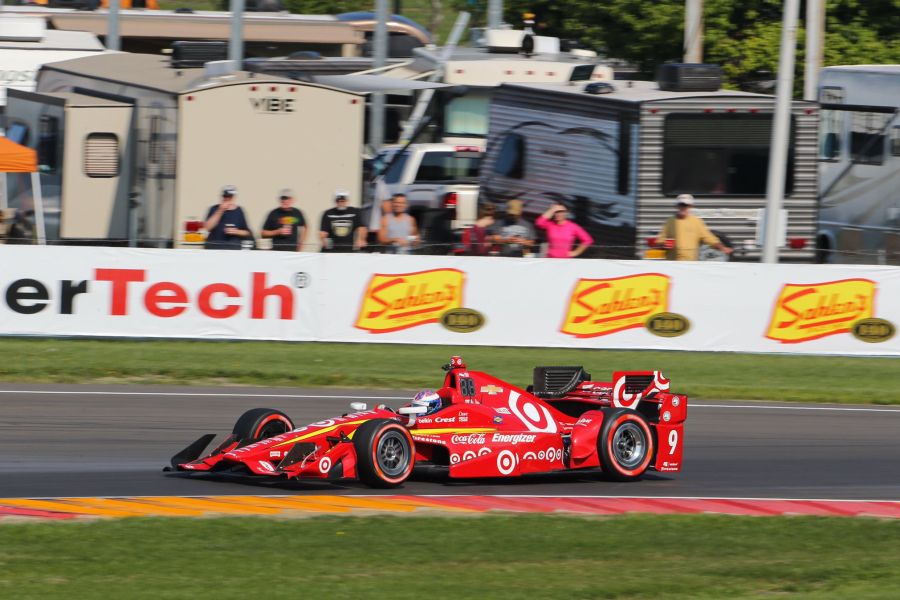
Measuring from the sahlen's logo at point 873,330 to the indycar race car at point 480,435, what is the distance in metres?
7.48

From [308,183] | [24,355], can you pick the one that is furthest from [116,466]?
[308,183]

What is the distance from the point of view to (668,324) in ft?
64.8

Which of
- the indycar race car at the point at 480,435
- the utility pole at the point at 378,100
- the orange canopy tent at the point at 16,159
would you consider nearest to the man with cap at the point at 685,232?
the indycar race car at the point at 480,435

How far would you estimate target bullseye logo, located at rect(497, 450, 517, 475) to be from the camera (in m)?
12.0

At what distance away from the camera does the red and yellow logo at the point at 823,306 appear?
64.7 feet

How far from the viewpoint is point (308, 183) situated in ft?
74.8

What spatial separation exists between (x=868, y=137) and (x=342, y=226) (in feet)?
32.1

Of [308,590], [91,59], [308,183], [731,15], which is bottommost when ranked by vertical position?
[308,590]

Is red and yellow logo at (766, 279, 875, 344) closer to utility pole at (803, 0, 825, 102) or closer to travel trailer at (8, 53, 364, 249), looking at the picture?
travel trailer at (8, 53, 364, 249)

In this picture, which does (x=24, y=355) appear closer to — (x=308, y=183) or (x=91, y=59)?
(x=308, y=183)

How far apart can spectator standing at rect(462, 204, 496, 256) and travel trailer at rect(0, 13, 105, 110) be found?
9690mm

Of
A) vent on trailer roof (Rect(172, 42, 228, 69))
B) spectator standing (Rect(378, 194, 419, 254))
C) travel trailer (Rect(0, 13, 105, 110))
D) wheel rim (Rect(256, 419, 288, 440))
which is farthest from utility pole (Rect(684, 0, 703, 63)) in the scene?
wheel rim (Rect(256, 419, 288, 440))

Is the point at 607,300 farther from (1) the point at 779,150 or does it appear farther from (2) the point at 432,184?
(2) the point at 432,184

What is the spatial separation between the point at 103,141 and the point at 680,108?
26.5 feet
